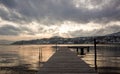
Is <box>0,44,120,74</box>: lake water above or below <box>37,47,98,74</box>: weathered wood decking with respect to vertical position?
below

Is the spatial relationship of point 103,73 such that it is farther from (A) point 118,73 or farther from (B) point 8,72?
(B) point 8,72

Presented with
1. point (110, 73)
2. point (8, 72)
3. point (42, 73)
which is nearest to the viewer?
point (42, 73)

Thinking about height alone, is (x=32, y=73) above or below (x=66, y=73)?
below

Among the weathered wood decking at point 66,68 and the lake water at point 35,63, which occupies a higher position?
the weathered wood decking at point 66,68

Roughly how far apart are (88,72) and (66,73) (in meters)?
0.77

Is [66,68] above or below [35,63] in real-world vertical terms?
above

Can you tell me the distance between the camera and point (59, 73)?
30.5ft

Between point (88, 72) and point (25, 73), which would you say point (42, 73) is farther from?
point (25, 73)

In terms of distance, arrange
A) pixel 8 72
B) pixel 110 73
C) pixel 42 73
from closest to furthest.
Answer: pixel 42 73 < pixel 110 73 < pixel 8 72

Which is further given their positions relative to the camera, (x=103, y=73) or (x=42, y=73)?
(x=103, y=73)

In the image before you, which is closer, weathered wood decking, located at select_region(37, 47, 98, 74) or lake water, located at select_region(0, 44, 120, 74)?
weathered wood decking, located at select_region(37, 47, 98, 74)

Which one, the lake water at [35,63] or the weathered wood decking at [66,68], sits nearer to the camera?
the weathered wood decking at [66,68]

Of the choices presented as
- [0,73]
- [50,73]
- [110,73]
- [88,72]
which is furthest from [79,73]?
[0,73]

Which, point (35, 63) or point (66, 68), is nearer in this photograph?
point (66, 68)
